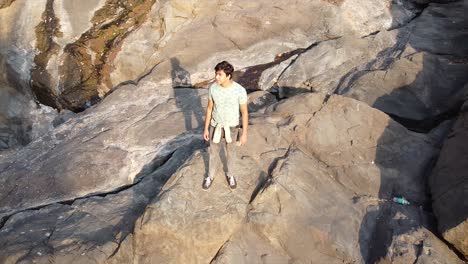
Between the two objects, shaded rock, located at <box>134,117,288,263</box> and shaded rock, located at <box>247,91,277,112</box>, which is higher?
shaded rock, located at <box>134,117,288,263</box>

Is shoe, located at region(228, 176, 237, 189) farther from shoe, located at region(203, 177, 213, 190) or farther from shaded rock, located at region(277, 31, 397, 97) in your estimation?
shaded rock, located at region(277, 31, 397, 97)

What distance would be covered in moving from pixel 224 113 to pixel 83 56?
11.3 metres

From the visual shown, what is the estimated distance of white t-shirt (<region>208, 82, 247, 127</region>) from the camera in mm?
6979

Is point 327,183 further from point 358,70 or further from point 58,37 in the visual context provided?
point 58,37

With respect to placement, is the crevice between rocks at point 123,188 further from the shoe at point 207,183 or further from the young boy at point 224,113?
the young boy at point 224,113

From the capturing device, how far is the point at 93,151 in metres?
11.4

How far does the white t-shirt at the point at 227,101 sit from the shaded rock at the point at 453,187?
407cm

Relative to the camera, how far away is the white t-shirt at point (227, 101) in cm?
698

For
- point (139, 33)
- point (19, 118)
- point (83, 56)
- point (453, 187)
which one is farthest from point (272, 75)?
point (19, 118)

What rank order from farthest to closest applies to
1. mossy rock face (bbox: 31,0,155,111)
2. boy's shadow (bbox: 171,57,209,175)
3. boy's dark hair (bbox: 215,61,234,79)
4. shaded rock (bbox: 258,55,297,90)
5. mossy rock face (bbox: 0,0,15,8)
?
mossy rock face (bbox: 0,0,15,8), mossy rock face (bbox: 31,0,155,111), shaded rock (bbox: 258,55,297,90), boy's shadow (bbox: 171,57,209,175), boy's dark hair (bbox: 215,61,234,79)

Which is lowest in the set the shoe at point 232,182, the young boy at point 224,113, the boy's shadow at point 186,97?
the boy's shadow at point 186,97

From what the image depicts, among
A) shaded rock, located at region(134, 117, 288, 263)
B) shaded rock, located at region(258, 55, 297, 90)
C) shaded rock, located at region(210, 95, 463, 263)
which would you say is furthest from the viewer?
shaded rock, located at region(258, 55, 297, 90)

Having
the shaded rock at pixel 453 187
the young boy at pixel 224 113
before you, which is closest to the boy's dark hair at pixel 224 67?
the young boy at pixel 224 113

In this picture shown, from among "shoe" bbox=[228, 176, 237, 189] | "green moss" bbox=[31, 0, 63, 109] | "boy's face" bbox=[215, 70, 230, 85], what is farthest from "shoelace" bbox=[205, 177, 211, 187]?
"green moss" bbox=[31, 0, 63, 109]
